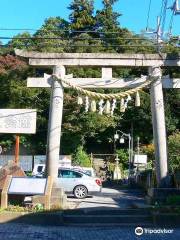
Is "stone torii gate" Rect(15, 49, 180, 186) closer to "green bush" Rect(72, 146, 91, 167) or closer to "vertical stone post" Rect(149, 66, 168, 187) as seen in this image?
"vertical stone post" Rect(149, 66, 168, 187)

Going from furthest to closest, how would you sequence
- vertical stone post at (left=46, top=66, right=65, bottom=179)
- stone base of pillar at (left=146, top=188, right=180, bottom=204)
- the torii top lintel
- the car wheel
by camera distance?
the car wheel, the torii top lintel, vertical stone post at (left=46, top=66, right=65, bottom=179), stone base of pillar at (left=146, top=188, right=180, bottom=204)

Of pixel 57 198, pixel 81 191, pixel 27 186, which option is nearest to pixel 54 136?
pixel 57 198

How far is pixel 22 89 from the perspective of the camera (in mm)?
42594

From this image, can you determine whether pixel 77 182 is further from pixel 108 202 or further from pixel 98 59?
pixel 98 59

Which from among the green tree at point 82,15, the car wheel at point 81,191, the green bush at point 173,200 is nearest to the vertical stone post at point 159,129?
the green bush at point 173,200

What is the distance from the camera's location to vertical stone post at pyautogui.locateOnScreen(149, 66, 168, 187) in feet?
64.3

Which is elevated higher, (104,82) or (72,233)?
(104,82)

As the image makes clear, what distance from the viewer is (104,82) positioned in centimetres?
2072

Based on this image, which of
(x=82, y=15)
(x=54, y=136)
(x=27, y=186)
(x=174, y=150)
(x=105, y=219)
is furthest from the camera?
(x=82, y=15)

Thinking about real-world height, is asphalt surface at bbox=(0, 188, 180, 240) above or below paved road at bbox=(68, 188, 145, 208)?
below

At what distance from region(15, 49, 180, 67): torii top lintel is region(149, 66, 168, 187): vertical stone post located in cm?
43

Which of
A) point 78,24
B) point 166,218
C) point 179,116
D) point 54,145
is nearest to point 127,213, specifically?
point 166,218

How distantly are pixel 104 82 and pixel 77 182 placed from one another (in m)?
6.67

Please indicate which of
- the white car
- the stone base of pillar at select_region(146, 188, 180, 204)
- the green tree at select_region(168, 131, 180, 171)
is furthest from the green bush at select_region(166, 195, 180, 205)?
the green tree at select_region(168, 131, 180, 171)
